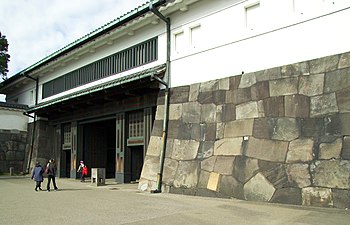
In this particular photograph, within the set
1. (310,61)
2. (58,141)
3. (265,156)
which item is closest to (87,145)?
(58,141)

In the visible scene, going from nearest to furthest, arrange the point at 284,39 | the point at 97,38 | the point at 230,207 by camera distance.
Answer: the point at 230,207 → the point at 284,39 → the point at 97,38

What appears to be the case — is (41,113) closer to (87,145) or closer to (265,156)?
(87,145)

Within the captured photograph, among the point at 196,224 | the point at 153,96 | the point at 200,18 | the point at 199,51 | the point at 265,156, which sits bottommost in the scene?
the point at 196,224

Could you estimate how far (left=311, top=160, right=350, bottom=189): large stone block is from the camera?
912cm

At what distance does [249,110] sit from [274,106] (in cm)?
99

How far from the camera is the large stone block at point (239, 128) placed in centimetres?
1179

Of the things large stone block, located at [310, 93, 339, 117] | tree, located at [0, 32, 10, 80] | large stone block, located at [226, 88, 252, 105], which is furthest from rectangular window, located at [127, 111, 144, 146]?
tree, located at [0, 32, 10, 80]

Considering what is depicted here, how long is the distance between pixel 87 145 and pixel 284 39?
15.7 metres

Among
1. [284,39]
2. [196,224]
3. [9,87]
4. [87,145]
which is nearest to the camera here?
[196,224]

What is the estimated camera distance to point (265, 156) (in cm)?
1103

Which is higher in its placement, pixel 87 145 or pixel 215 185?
pixel 87 145

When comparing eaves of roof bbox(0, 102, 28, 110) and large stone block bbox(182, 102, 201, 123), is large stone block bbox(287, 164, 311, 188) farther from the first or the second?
eaves of roof bbox(0, 102, 28, 110)

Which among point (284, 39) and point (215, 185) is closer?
point (284, 39)

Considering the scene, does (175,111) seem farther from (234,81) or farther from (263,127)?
(263,127)
